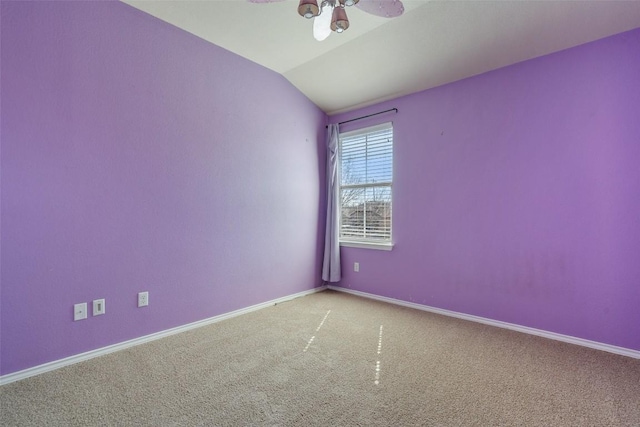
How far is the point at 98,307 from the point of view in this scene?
7.06 ft

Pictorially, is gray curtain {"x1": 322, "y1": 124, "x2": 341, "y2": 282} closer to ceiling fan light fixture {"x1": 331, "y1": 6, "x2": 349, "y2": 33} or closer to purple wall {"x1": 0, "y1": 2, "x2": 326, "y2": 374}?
purple wall {"x1": 0, "y1": 2, "x2": 326, "y2": 374}

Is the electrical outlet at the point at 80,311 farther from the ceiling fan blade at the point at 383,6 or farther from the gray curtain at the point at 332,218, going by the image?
the ceiling fan blade at the point at 383,6

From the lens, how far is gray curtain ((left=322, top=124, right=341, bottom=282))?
389 centimetres

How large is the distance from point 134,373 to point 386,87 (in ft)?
11.2

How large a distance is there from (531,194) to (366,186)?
5.72 ft

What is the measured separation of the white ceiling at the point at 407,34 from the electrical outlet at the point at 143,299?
2.26 m

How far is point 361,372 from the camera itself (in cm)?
192

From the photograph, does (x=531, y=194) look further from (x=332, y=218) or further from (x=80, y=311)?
(x=80, y=311)

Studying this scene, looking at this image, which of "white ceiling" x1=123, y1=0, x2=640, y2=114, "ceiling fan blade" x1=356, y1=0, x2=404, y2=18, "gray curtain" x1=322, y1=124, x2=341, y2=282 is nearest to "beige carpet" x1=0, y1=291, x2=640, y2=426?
"gray curtain" x1=322, y1=124, x2=341, y2=282

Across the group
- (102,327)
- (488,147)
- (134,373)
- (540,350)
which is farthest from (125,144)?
(540,350)

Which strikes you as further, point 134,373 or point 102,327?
point 102,327

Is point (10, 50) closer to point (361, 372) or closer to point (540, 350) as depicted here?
point (361, 372)

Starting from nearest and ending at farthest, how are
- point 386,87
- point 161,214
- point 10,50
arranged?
point 10,50
point 161,214
point 386,87

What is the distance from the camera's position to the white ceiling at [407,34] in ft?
7.24
